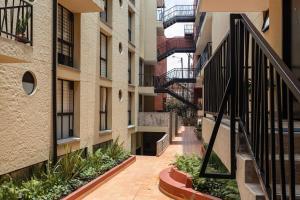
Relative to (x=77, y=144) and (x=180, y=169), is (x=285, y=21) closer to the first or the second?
(x=180, y=169)

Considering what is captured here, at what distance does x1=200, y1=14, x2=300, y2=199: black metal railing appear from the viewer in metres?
2.18

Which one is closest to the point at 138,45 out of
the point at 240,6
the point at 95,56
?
the point at 95,56

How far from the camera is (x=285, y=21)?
607cm

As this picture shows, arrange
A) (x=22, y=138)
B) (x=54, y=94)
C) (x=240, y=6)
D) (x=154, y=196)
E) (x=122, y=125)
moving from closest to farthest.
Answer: (x=240, y=6)
(x=22, y=138)
(x=154, y=196)
(x=54, y=94)
(x=122, y=125)

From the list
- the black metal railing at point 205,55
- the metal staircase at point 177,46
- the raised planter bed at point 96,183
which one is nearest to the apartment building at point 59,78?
the raised planter bed at point 96,183

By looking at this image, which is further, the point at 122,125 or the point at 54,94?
the point at 122,125

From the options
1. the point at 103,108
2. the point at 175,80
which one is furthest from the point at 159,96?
the point at 103,108

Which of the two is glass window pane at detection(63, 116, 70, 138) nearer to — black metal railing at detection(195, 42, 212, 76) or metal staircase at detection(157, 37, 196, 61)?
black metal railing at detection(195, 42, 212, 76)

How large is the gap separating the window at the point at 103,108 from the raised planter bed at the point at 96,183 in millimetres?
2604

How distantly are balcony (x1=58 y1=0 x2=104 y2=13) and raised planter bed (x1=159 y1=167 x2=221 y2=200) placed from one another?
6.45 meters

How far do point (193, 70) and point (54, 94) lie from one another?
2338 centimetres

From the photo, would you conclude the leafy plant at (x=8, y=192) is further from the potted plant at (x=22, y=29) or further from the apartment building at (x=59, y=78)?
the potted plant at (x=22, y=29)

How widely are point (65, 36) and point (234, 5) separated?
23.3ft

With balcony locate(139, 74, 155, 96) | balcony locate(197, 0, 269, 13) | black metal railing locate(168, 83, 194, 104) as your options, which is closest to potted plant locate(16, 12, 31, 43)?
balcony locate(197, 0, 269, 13)
